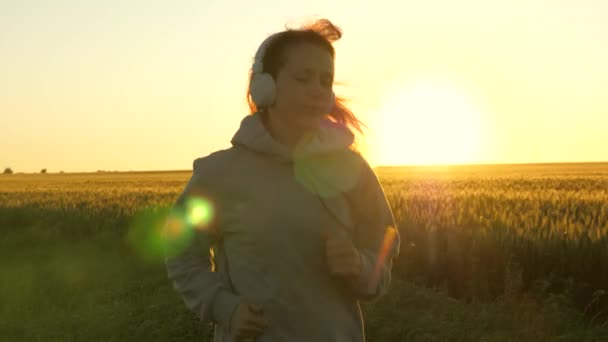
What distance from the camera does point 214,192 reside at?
2875 millimetres

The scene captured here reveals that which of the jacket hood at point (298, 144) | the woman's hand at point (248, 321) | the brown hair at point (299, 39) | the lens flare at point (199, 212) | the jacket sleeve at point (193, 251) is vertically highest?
the brown hair at point (299, 39)

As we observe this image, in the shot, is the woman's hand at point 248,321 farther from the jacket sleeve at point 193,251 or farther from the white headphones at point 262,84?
the white headphones at point 262,84

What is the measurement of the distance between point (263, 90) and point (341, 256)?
2.34ft

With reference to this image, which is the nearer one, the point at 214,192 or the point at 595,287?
the point at 214,192

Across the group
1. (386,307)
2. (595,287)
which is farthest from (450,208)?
(386,307)

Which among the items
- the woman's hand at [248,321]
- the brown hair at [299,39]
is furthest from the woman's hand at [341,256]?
the brown hair at [299,39]

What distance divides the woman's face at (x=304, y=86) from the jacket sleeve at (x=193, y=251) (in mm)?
394

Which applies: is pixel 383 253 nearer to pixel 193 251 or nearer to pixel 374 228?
pixel 374 228

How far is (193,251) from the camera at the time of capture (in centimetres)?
297

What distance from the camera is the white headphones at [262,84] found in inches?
115

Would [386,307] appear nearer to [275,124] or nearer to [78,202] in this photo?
[275,124]

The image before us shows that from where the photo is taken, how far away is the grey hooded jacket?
2.75 m

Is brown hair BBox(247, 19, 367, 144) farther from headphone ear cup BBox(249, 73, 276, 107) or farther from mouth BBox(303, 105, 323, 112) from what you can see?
mouth BBox(303, 105, 323, 112)

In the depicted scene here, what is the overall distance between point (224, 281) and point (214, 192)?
330 mm
